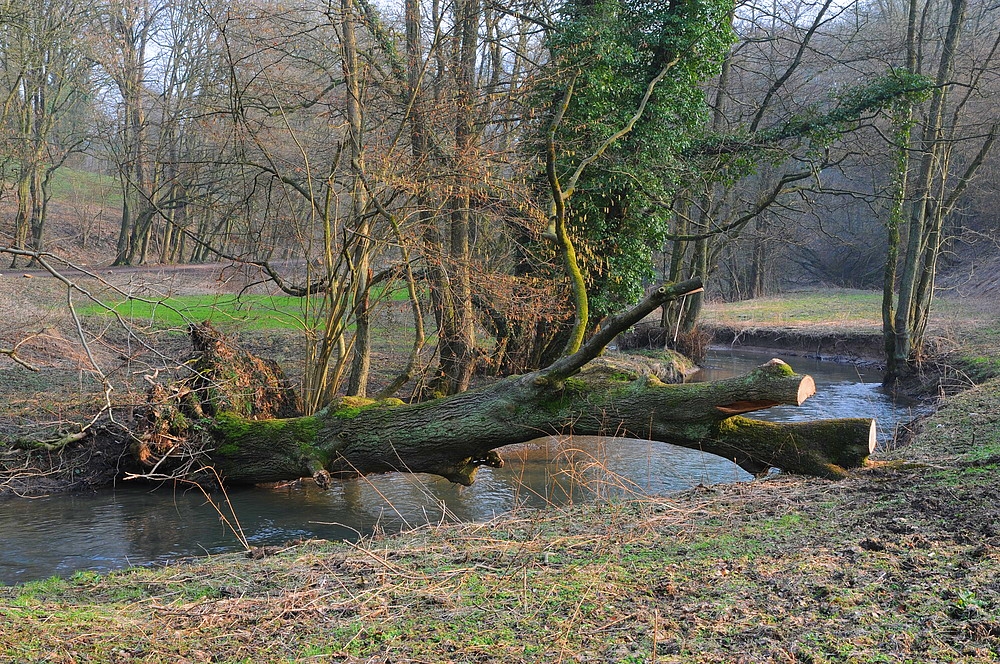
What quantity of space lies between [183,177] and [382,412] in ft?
20.5

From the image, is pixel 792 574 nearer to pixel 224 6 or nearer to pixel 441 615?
pixel 441 615

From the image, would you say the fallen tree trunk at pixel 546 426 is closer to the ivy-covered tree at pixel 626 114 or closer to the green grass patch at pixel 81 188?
→ the ivy-covered tree at pixel 626 114

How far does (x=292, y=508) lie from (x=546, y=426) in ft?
11.2

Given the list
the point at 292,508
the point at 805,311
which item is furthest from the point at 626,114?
the point at 805,311

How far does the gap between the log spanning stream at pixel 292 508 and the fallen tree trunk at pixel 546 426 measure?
431 mm

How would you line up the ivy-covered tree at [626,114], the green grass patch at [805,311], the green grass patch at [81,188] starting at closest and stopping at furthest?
the ivy-covered tree at [626,114]
the green grass patch at [805,311]
the green grass patch at [81,188]

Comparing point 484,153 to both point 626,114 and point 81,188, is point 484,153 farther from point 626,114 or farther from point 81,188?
point 81,188

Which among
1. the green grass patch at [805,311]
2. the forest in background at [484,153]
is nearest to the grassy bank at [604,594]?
the forest in background at [484,153]

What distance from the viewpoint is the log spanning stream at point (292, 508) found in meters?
7.66

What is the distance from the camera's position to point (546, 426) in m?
8.44

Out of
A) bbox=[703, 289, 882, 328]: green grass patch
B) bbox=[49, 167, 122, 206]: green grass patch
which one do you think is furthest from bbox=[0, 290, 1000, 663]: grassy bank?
bbox=[49, 167, 122, 206]: green grass patch

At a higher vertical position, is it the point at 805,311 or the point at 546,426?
the point at 805,311

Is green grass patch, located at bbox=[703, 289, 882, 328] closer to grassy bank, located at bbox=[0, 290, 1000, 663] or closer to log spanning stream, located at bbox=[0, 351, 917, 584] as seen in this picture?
log spanning stream, located at bbox=[0, 351, 917, 584]

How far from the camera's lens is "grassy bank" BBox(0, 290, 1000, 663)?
143 inches
